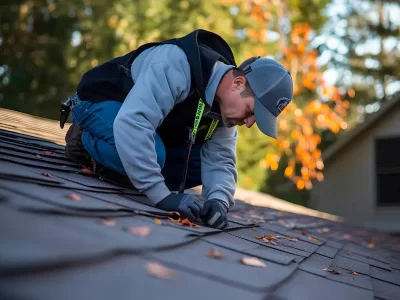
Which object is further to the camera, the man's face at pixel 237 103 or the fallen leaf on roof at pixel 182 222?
the man's face at pixel 237 103

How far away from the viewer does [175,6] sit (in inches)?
502

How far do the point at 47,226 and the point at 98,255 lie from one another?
0.44ft

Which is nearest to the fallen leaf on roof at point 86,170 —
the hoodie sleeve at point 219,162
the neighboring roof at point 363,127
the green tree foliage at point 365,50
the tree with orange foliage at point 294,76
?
the hoodie sleeve at point 219,162

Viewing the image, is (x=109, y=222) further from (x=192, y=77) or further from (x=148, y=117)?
(x=192, y=77)

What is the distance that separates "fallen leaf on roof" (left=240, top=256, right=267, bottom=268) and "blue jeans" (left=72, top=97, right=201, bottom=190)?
986mm

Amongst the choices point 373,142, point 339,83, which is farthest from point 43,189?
point 339,83

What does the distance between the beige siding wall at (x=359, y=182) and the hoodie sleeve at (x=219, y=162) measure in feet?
35.3

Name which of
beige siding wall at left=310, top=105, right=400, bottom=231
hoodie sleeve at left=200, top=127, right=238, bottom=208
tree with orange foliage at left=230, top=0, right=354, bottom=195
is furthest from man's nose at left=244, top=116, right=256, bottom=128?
beige siding wall at left=310, top=105, right=400, bottom=231

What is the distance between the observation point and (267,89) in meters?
2.38

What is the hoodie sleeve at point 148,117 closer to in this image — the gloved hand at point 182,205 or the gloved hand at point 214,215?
→ the gloved hand at point 182,205

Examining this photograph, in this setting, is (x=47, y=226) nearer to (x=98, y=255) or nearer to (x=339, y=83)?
(x=98, y=255)

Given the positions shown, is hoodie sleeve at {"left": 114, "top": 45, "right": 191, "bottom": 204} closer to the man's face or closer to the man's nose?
the man's face

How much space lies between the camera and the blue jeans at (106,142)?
2494 millimetres

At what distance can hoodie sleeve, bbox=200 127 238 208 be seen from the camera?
9.04 ft
